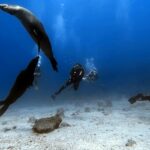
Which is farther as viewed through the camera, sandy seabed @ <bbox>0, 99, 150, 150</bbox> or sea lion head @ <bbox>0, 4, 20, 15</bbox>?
sandy seabed @ <bbox>0, 99, 150, 150</bbox>

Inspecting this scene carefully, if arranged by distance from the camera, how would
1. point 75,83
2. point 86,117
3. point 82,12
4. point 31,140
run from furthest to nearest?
point 82,12 → point 86,117 → point 75,83 → point 31,140

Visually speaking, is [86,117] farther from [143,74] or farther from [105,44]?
[105,44]

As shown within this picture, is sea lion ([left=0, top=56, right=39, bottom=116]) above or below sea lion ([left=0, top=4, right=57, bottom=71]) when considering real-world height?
below

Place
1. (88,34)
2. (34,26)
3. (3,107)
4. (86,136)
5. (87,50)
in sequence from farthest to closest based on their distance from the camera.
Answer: (88,34)
(87,50)
(86,136)
(3,107)
(34,26)

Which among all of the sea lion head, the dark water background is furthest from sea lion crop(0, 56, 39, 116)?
the dark water background

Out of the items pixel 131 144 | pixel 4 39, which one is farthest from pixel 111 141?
pixel 4 39

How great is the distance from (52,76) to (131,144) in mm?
36313

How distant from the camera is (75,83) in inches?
312

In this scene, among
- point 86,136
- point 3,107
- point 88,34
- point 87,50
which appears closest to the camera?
point 3,107

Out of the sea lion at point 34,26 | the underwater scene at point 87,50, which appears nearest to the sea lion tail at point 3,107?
the sea lion at point 34,26

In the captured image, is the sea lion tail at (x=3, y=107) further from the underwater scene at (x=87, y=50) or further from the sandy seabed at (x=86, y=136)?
the underwater scene at (x=87, y=50)

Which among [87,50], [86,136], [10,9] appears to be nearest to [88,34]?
[87,50]

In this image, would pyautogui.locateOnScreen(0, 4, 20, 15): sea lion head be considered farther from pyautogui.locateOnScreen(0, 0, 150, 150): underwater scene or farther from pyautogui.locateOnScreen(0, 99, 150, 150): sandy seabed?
pyautogui.locateOnScreen(0, 0, 150, 150): underwater scene

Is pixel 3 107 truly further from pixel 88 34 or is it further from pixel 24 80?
pixel 88 34
